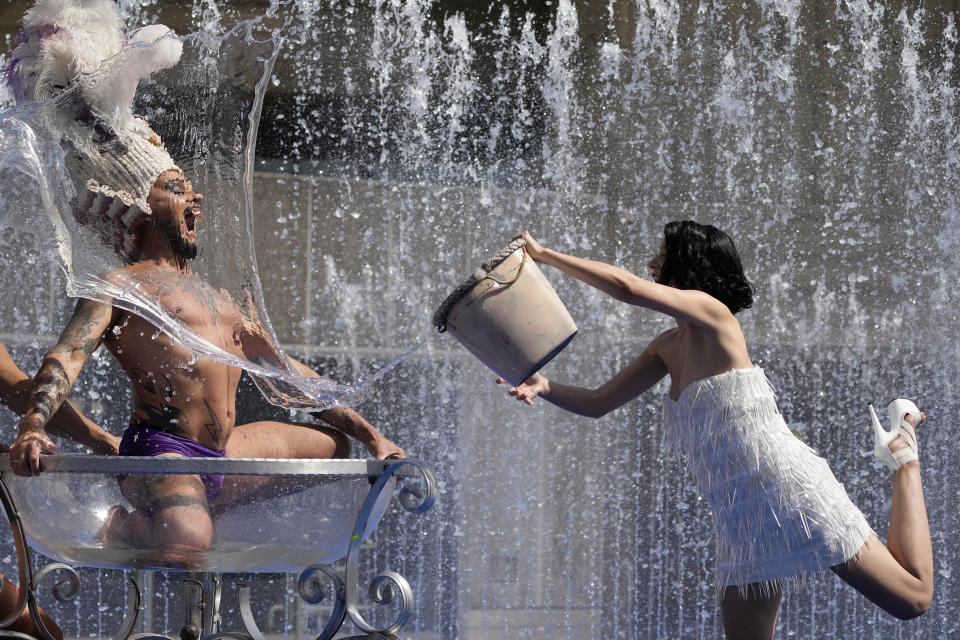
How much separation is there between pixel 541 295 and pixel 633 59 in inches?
128

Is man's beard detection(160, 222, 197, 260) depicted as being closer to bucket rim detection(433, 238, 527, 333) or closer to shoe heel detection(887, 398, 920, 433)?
bucket rim detection(433, 238, 527, 333)

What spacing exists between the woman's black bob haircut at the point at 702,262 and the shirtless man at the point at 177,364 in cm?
67

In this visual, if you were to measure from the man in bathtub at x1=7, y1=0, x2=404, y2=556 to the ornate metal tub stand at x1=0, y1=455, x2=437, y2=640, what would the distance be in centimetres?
18

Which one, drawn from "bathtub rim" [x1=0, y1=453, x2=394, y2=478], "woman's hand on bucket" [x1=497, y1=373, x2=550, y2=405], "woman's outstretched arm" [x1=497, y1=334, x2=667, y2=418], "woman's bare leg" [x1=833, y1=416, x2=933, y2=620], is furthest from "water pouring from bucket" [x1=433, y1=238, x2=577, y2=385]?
"woman's bare leg" [x1=833, y1=416, x2=933, y2=620]

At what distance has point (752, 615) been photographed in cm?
192

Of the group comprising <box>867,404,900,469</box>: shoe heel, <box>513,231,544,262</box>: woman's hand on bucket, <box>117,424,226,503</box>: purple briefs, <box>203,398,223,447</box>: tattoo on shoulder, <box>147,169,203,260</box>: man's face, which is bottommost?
<box>117,424,226,503</box>: purple briefs

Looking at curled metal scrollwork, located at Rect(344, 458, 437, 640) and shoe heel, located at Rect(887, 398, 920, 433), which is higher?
shoe heel, located at Rect(887, 398, 920, 433)

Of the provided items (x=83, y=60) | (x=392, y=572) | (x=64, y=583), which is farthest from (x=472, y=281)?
(x=64, y=583)

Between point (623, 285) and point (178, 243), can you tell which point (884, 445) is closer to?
point (623, 285)

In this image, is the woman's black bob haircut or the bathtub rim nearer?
the bathtub rim

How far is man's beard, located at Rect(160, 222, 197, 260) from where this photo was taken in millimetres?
1870

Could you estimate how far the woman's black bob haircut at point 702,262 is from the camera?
2107mm

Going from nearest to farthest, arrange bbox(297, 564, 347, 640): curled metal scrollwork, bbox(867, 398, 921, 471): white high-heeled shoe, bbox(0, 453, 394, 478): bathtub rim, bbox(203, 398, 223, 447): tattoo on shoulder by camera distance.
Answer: bbox(0, 453, 394, 478): bathtub rim → bbox(297, 564, 347, 640): curled metal scrollwork → bbox(203, 398, 223, 447): tattoo on shoulder → bbox(867, 398, 921, 471): white high-heeled shoe

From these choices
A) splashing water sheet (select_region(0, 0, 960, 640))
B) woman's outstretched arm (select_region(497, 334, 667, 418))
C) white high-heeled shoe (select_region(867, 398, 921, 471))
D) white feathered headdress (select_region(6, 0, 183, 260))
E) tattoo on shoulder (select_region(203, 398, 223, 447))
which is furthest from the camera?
splashing water sheet (select_region(0, 0, 960, 640))
